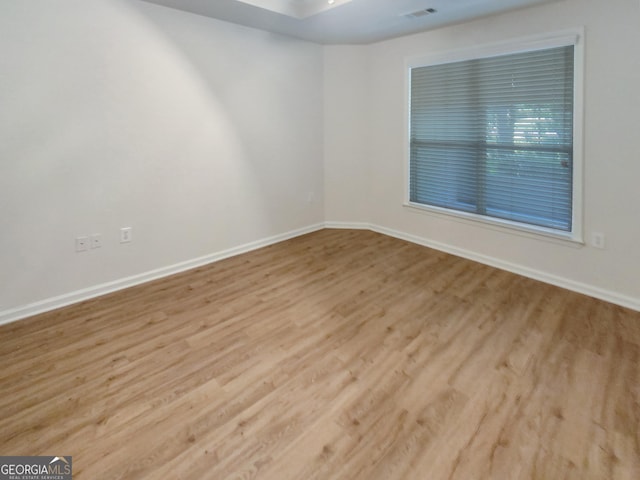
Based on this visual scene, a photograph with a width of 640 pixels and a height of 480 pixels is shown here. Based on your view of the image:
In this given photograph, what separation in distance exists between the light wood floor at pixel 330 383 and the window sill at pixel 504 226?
441 millimetres

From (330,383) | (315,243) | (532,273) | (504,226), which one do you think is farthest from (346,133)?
(330,383)

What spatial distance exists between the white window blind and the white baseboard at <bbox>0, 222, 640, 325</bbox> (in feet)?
1.49

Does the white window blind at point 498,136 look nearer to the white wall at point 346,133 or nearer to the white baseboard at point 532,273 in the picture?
the white baseboard at point 532,273

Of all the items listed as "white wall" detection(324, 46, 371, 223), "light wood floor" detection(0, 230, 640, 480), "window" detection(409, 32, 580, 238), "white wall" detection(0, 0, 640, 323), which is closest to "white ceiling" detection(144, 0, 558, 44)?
"white wall" detection(0, 0, 640, 323)

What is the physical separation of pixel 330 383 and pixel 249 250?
98.3 inches

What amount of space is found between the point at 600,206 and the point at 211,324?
126 inches

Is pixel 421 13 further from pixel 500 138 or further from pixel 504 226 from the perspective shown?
pixel 504 226

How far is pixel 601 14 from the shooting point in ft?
9.12

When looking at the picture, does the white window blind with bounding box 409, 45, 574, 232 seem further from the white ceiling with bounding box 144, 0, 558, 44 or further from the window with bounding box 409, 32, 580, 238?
the white ceiling with bounding box 144, 0, 558, 44

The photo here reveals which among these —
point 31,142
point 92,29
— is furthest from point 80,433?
point 92,29

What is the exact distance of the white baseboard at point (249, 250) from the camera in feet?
9.36

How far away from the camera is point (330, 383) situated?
205cm

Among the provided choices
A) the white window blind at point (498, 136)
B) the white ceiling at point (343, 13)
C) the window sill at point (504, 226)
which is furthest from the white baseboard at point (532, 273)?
the white ceiling at point (343, 13)

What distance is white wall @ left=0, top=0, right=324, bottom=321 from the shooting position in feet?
8.74
